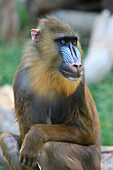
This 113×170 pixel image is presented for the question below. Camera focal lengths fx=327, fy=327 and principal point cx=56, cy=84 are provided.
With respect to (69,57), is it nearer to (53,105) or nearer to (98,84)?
(53,105)

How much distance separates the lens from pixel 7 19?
38.4ft

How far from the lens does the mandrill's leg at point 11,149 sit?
4137 mm

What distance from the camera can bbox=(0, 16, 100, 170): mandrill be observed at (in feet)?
11.9

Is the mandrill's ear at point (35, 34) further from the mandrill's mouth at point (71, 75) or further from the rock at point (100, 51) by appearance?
the rock at point (100, 51)

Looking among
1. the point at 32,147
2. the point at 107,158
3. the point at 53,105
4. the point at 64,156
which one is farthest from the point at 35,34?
the point at 107,158

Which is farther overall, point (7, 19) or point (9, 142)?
point (7, 19)

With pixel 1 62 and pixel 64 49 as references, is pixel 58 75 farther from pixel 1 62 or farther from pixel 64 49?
pixel 1 62

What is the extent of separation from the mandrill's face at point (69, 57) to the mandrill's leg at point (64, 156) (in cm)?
85

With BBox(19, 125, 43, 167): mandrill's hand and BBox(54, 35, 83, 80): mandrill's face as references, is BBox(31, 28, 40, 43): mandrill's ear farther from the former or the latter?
BBox(19, 125, 43, 167): mandrill's hand

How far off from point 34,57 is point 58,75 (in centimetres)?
39

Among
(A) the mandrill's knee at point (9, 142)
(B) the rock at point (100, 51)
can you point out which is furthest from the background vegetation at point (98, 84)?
(A) the mandrill's knee at point (9, 142)

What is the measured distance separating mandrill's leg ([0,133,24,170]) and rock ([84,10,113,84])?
3.38 m

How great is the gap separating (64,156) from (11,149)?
2.64ft

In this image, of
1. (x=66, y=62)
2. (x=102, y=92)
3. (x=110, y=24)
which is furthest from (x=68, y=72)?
(x=110, y=24)
